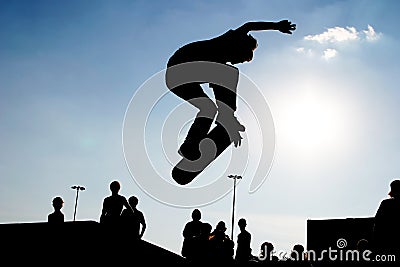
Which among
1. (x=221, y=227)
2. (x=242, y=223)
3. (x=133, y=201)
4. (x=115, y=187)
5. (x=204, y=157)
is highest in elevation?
(x=204, y=157)

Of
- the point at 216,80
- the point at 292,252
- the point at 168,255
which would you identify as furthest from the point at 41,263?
the point at 292,252

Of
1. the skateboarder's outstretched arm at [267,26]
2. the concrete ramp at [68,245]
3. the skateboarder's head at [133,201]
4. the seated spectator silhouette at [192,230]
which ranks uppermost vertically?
the skateboarder's outstretched arm at [267,26]

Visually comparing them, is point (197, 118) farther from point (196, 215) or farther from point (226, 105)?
point (196, 215)

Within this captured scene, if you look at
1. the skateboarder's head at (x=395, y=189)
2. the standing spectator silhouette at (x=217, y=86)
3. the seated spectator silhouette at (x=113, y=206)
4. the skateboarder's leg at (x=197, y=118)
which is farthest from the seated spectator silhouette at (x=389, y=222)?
the seated spectator silhouette at (x=113, y=206)

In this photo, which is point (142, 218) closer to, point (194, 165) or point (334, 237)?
point (194, 165)

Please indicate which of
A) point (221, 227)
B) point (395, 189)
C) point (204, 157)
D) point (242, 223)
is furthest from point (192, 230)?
point (395, 189)

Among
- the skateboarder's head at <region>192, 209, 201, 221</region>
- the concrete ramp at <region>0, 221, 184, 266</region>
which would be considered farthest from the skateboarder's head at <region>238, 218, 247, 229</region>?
the concrete ramp at <region>0, 221, 184, 266</region>

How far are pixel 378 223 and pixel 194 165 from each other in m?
2.86

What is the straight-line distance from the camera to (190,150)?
773cm

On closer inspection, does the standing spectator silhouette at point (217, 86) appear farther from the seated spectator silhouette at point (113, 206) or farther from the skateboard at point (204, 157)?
the seated spectator silhouette at point (113, 206)

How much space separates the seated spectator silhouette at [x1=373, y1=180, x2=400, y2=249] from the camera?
21.9 feet

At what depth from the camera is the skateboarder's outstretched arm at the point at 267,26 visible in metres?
7.39

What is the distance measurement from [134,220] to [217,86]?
105 inches

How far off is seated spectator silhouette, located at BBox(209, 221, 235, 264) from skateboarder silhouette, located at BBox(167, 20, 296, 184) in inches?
42.7
